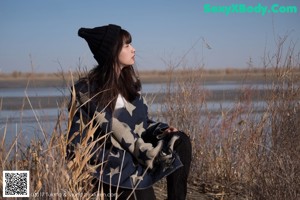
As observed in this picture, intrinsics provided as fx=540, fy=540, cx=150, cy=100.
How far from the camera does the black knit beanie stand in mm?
3162

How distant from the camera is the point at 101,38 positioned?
3166mm

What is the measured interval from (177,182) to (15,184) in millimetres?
865

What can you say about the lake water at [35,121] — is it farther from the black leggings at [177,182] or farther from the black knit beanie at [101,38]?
the black leggings at [177,182]

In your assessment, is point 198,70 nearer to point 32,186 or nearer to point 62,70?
point 62,70

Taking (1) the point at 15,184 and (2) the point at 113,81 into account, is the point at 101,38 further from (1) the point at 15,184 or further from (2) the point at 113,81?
(1) the point at 15,184

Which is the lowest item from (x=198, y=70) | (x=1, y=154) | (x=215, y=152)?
(x=215, y=152)

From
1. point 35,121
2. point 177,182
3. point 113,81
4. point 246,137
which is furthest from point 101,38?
point 35,121

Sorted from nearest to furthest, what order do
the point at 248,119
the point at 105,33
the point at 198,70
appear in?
the point at 105,33
the point at 248,119
the point at 198,70

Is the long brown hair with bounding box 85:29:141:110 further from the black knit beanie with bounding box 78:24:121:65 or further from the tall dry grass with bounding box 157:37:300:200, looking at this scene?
the tall dry grass with bounding box 157:37:300:200

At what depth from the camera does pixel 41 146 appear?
292 cm

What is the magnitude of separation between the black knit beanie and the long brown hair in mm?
27

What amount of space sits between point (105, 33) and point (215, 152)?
1844mm

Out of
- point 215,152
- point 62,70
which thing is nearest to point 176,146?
point 62,70

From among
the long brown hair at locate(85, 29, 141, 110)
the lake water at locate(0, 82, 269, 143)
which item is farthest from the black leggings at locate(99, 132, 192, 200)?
the lake water at locate(0, 82, 269, 143)
